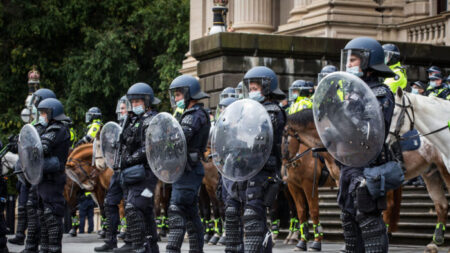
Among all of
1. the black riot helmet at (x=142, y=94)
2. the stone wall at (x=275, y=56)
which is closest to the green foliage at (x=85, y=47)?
the stone wall at (x=275, y=56)

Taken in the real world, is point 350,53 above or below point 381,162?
above

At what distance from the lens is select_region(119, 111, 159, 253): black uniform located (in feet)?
36.6

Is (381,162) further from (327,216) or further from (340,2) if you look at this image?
(340,2)

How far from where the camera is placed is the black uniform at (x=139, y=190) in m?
11.1

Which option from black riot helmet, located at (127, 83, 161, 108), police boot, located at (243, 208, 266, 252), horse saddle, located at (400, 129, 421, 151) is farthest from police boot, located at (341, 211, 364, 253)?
horse saddle, located at (400, 129, 421, 151)

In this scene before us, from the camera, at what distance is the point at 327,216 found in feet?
54.9

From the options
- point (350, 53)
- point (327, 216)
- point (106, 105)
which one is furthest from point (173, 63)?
point (350, 53)

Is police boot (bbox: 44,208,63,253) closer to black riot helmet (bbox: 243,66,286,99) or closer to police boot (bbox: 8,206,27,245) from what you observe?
black riot helmet (bbox: 243,66,286,99)

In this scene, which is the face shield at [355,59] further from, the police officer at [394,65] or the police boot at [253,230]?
the police officer at [394,65]

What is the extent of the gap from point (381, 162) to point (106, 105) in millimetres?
29309

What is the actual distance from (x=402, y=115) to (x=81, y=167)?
29.8 ft

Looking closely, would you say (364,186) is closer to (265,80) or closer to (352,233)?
(352,233)

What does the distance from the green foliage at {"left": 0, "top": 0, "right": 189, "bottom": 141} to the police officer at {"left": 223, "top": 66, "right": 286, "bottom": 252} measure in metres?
24.0

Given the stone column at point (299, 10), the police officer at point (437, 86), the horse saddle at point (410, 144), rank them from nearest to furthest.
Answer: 1. the horse saddle at point (410, 144)
2. the police officer at point (437, 86)
3. the stone column at point (299, 10)
